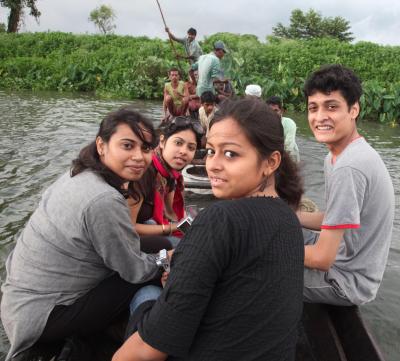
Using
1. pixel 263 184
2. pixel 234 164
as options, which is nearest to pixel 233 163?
pixel 234 164

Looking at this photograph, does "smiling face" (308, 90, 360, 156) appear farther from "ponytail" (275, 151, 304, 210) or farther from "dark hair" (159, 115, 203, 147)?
"dark hair" (159, 115, 203, 147)

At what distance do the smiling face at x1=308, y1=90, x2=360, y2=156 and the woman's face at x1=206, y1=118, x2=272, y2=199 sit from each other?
1.07 meters

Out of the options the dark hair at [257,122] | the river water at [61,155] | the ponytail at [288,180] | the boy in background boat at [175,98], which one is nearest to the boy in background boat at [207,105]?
the river water at [61,155]

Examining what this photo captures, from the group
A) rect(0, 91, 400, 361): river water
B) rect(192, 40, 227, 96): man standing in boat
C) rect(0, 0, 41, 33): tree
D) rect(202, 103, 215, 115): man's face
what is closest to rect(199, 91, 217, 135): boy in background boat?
rect(202, 103, 215, 115): man's face

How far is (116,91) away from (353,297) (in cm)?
1658

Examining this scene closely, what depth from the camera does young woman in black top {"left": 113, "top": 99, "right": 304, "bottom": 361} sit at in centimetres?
116

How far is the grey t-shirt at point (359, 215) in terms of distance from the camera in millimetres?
2000

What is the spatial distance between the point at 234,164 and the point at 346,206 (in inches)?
34.3

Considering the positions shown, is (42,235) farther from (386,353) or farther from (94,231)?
(386,353)

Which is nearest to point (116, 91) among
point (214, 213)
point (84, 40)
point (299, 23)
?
point (84, 40)

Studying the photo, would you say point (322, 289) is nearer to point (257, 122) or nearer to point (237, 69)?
point (257, 122)

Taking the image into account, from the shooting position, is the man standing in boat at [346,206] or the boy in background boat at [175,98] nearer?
the man standing in boat at [346,206]

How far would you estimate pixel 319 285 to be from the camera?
2322 mm

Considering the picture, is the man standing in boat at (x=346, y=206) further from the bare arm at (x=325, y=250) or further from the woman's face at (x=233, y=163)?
the woman's face at (x=233, y=163)
